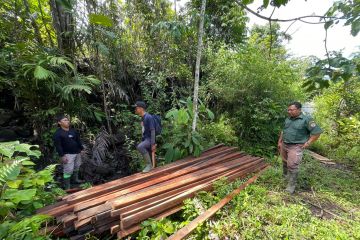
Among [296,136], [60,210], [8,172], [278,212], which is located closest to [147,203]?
[60,210]

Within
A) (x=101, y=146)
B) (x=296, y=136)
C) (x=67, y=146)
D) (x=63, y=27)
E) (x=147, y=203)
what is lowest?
(x=101, y=146)

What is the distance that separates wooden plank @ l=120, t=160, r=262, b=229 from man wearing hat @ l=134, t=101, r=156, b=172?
51.1 inches

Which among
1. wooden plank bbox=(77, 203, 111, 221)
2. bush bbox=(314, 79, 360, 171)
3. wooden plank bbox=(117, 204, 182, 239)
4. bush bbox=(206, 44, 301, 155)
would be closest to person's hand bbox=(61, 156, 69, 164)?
wooden plank bbox=(77, 203, 111, 221)

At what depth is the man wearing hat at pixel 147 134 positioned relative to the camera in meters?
4.80

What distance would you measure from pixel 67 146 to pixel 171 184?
2367mm

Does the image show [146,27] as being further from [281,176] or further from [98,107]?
[281,176]

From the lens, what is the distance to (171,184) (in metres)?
3.85

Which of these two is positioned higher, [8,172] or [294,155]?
[8,172]

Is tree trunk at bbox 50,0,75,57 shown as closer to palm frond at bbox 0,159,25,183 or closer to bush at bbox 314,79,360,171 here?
palm frond at bbox 0,159,25,183

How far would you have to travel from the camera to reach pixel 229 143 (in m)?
6.69

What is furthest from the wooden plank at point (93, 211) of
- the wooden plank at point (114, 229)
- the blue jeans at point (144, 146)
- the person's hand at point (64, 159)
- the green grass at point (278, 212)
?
the person's hand at point (64, 159)

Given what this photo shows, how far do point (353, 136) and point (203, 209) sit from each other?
694 cm

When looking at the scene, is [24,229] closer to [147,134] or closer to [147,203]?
[147,203]

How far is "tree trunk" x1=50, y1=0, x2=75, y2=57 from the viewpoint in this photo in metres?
5.91
